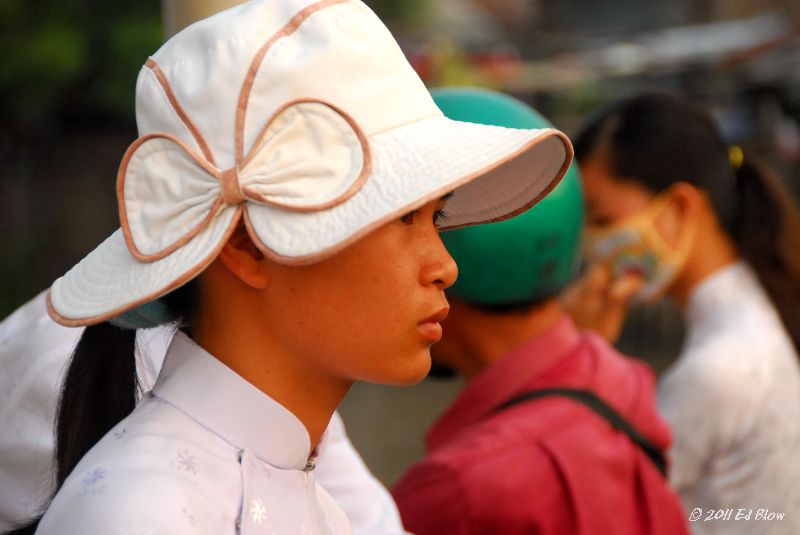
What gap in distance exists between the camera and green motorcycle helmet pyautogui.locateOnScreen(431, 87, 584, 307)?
2779 millimetres

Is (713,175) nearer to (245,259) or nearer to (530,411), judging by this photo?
(530,411)

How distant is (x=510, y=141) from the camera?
163 cm

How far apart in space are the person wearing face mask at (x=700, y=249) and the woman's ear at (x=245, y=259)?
2051 mm

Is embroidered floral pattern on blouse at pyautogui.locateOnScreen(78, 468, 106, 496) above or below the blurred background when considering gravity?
above

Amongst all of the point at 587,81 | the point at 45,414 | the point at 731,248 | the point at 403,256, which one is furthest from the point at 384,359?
the point at 587,81

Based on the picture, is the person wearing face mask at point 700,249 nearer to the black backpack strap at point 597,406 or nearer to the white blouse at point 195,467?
the black backpack strap at point 597,406

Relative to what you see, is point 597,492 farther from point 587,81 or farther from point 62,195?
point 587,81

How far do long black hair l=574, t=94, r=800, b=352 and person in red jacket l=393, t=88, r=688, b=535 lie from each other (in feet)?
2.36

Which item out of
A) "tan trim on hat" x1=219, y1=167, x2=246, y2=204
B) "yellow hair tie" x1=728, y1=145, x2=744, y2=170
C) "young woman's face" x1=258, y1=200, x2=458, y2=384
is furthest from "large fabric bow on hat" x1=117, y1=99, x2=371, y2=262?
"yellow hair tie" x1=728, y1=145, x2=744, y2=170

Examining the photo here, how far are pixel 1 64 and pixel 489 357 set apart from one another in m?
9.43

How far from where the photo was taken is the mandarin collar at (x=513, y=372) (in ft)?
9.30

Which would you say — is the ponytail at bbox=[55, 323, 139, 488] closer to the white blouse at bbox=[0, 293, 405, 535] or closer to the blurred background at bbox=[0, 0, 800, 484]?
the white blouse at bbox=[0, 293, 405, 535]

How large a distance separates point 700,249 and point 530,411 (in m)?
1.21

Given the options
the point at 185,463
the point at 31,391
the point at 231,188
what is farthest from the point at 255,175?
the point at 31,391
